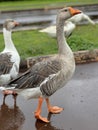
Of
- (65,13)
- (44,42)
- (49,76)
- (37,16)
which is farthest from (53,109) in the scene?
(37,16)

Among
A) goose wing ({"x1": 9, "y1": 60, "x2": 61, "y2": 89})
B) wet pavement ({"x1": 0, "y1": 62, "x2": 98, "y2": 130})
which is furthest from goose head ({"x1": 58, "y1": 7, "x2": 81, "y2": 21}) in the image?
wet pavement ({"x1": 0, "y1": 62, "x2": 98, "y2": 130})

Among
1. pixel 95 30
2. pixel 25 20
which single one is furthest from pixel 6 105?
pixel 25 20

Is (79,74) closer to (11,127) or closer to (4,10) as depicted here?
(11,127)

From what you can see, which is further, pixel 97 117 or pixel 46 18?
pixel 46 18

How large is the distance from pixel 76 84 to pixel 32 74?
186 cm

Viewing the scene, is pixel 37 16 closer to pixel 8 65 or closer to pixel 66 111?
pixel 8 65

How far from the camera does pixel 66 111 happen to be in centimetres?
639

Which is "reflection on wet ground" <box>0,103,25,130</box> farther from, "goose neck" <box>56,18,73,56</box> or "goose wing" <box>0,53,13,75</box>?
"goose neck" <box>56,18,73,56</box>

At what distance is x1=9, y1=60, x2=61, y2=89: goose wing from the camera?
19.4ft

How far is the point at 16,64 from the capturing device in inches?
272

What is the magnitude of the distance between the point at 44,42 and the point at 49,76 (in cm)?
512

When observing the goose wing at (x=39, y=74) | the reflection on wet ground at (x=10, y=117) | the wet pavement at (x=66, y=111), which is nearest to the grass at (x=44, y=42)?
the wet pavement at (x=66, y=111)

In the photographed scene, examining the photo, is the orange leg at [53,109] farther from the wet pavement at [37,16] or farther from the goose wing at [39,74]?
the wet pavement at [37,16]

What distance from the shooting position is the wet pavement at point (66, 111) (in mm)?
5852
